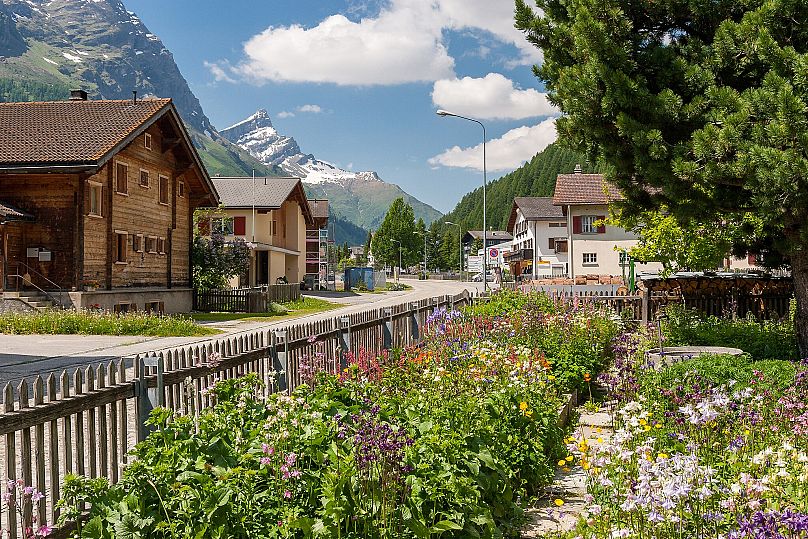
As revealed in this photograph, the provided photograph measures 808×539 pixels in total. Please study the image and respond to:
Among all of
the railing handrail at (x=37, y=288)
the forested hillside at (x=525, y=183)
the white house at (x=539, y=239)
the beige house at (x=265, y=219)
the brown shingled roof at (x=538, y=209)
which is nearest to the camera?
the railing handrail at (x=37, y=288)

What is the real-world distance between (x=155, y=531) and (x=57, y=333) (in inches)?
780

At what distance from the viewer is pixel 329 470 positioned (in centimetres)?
389

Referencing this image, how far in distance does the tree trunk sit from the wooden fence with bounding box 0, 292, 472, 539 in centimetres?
698

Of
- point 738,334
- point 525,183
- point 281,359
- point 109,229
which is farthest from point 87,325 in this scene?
point 525,183

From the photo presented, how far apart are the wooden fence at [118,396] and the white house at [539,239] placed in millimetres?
64561

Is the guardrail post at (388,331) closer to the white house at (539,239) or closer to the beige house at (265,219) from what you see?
the beige house at (265,219)

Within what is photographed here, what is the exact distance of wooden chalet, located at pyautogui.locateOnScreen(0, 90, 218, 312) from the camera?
80.3 feet

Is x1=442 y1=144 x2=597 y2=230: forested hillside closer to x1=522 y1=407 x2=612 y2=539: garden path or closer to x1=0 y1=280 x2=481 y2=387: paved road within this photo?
x1=0 y1=280 x2=481 y2=387: paved road

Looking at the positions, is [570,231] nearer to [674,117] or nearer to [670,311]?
[670,311]

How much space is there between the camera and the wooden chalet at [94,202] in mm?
24469

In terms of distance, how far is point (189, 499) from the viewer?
11.5ft

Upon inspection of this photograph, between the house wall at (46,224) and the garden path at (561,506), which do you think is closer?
the garden path at (561,506)

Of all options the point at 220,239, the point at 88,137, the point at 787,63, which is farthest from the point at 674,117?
the point at 220,239

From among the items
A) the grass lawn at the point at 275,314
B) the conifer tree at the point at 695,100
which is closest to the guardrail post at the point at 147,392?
the conifer tree at the point at 695,100
